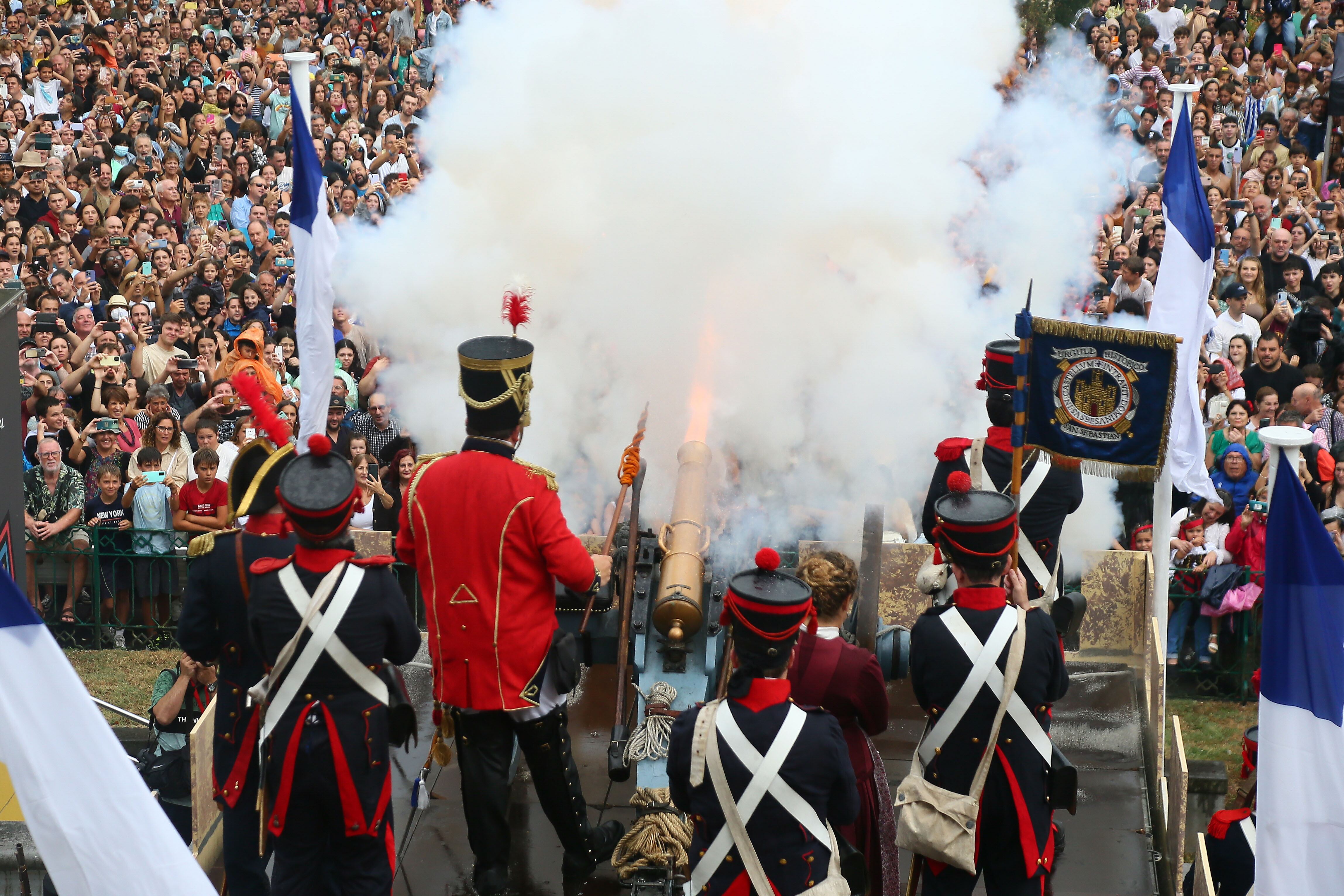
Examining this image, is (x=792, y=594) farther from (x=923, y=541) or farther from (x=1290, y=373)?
(x=1290, y=373)

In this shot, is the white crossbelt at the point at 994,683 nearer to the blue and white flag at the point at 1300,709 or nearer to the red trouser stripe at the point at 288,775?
the blue and white flag at the point at 1300,709

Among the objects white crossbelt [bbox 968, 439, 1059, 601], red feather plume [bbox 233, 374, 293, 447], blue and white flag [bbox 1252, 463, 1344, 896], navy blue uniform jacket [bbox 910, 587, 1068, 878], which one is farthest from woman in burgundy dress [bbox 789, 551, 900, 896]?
white crossbelt [bbox 968, 439, 1059, 601]

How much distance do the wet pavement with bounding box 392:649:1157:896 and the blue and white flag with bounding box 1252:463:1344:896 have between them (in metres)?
1.70

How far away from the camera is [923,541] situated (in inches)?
353

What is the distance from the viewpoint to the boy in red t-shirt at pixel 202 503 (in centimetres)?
980

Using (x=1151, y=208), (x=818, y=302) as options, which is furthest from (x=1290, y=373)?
(x=818, y=302)

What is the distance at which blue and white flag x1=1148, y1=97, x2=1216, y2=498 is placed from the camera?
8086 mm

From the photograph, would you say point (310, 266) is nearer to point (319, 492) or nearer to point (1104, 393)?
point (319, 492)

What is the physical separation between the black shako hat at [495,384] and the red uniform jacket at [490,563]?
0.31ft

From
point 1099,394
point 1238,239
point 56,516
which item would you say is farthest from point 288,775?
point 1238,239

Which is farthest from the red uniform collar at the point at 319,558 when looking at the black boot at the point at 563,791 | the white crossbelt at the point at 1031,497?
the white crossbelt at the point at 1031,497

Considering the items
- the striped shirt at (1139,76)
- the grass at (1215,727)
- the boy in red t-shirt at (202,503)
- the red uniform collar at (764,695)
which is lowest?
the grass at (1215,727)

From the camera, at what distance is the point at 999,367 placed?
6.92 meters

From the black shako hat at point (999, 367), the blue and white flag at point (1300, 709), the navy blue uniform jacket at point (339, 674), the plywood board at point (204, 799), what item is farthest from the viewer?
the black shako hat at point (999, 367)
